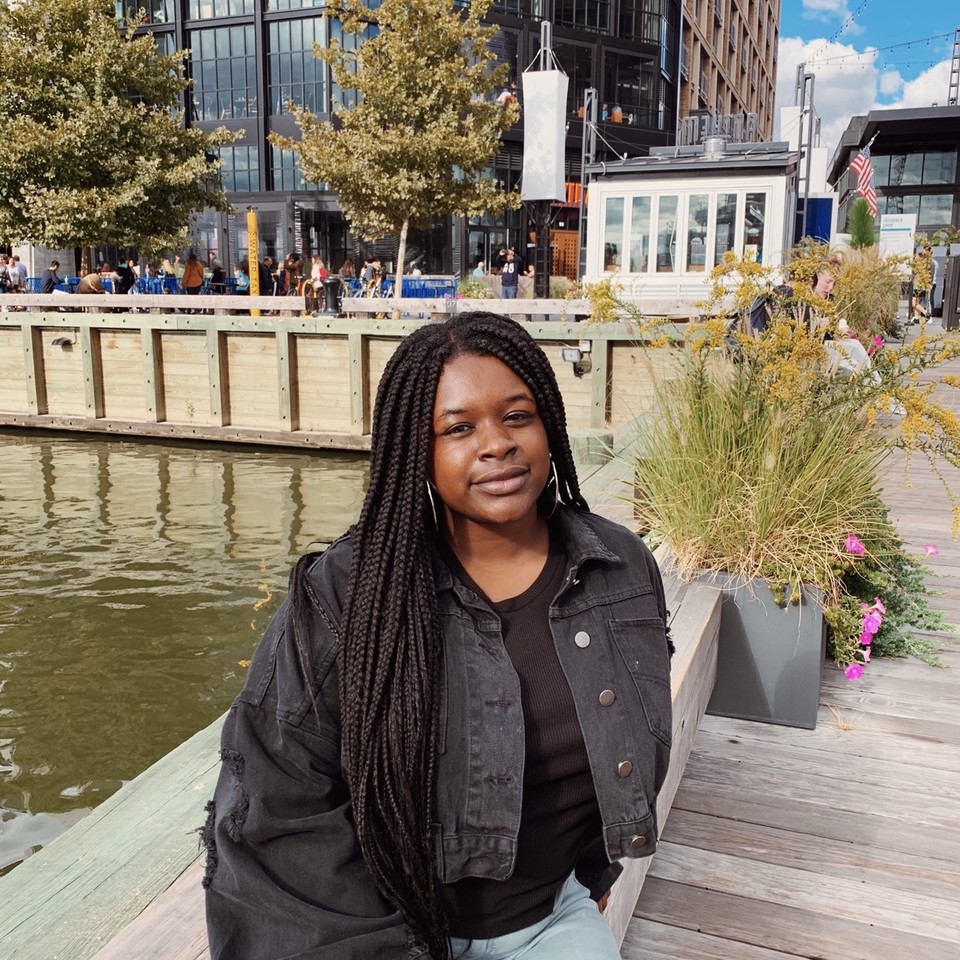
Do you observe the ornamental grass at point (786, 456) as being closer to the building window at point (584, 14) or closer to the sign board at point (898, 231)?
the sign board at point (898, 231)

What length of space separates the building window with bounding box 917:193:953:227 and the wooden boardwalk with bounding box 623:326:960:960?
1772 inches

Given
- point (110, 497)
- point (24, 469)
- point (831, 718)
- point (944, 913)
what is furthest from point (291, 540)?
point (944, 913)

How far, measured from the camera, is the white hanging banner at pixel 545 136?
739 inches

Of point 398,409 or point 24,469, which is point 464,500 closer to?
point 398,409

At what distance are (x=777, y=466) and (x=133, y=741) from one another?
441cm

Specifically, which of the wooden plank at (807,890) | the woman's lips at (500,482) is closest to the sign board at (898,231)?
the wooden plank at (807,890)

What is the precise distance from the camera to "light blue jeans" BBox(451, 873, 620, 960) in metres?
1.71

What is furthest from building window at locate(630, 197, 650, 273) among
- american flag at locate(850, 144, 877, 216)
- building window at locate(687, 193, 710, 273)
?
american flag at locate(850, 144, 877, 216)

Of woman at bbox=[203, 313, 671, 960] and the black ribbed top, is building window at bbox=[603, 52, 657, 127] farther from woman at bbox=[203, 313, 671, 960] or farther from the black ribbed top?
the black ribbed top

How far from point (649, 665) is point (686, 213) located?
717 inches

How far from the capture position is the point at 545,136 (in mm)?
19016

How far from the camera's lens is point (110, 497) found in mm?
12266

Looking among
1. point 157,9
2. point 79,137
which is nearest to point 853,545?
point 79,137

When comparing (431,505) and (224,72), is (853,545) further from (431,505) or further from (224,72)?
(224,72)
